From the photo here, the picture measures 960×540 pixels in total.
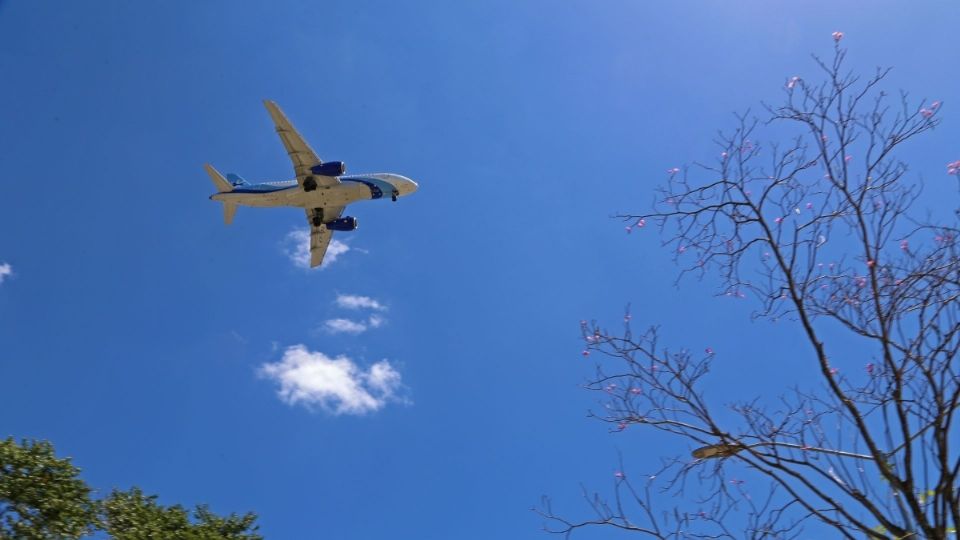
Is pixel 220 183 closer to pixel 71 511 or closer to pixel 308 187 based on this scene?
pixel 308 187

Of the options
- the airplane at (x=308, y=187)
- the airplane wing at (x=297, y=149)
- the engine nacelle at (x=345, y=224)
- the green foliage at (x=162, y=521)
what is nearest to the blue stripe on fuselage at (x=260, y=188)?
the airplane at (x=308, y=187)

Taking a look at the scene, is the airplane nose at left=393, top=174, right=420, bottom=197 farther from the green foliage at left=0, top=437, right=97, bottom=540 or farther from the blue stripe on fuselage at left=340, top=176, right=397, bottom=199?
the green foliage at left=0, top=437, right=97, bottom=540

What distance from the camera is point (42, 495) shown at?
1827 cm

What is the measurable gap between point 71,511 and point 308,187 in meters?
17.2

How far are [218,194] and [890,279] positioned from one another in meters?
31.0

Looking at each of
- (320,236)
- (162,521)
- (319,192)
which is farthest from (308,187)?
(162,521)

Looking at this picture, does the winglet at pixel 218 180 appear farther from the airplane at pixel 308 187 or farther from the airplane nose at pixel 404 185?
the airplane nose at pixel 404 185

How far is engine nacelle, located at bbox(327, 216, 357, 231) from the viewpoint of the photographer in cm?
3631

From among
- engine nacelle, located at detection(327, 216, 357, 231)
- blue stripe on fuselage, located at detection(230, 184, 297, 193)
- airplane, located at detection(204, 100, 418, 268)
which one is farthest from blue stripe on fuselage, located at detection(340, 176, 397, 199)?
engine nacelle, located at detection(327, 216, 357, 231)

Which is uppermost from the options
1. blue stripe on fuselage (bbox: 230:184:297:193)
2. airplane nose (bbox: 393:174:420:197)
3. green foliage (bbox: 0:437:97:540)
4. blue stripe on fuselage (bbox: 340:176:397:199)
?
airplane nose (bbox: 393:174:420:197)

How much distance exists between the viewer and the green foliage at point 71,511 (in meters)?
17.9

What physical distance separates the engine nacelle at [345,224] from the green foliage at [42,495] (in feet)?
62.4

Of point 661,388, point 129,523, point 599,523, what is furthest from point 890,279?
point 129,523

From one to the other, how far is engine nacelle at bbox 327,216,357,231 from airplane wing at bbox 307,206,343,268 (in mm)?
487
